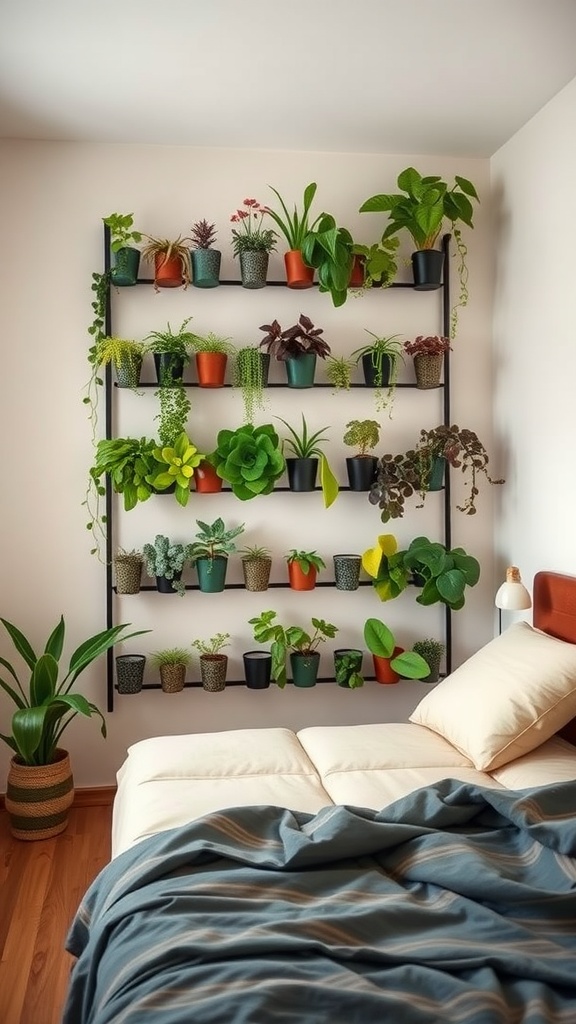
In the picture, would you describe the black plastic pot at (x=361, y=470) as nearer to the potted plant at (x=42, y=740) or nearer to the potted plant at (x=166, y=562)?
the potted plant at (x=166, y=562)

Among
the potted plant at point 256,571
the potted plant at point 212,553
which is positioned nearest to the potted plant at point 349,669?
the potted plant at point 256,571

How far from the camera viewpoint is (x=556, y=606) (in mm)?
3221

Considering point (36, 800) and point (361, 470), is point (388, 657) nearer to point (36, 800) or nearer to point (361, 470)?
point (361, 470)

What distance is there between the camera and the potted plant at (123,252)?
350 centimetres

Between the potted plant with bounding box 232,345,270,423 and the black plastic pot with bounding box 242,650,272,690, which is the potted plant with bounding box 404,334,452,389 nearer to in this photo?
the potted plant with bounding box 232,345,270,423

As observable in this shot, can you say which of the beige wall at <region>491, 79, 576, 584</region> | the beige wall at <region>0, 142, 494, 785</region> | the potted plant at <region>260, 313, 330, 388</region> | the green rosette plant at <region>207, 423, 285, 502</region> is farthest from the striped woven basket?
the beige wall at <region>491, 79, 576, 584</region>

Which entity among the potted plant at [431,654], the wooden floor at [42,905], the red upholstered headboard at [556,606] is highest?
the red upholstered headboard at [556,606]

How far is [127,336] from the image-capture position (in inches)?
145

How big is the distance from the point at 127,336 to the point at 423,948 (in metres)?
2.73

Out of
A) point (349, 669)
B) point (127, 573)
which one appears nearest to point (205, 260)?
point (127, 573)

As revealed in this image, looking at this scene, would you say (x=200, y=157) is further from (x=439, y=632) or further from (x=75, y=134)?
(x=439, y=632)

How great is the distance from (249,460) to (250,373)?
13.8 inches

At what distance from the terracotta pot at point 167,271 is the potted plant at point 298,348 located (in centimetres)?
38

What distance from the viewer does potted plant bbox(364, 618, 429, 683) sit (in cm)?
356
